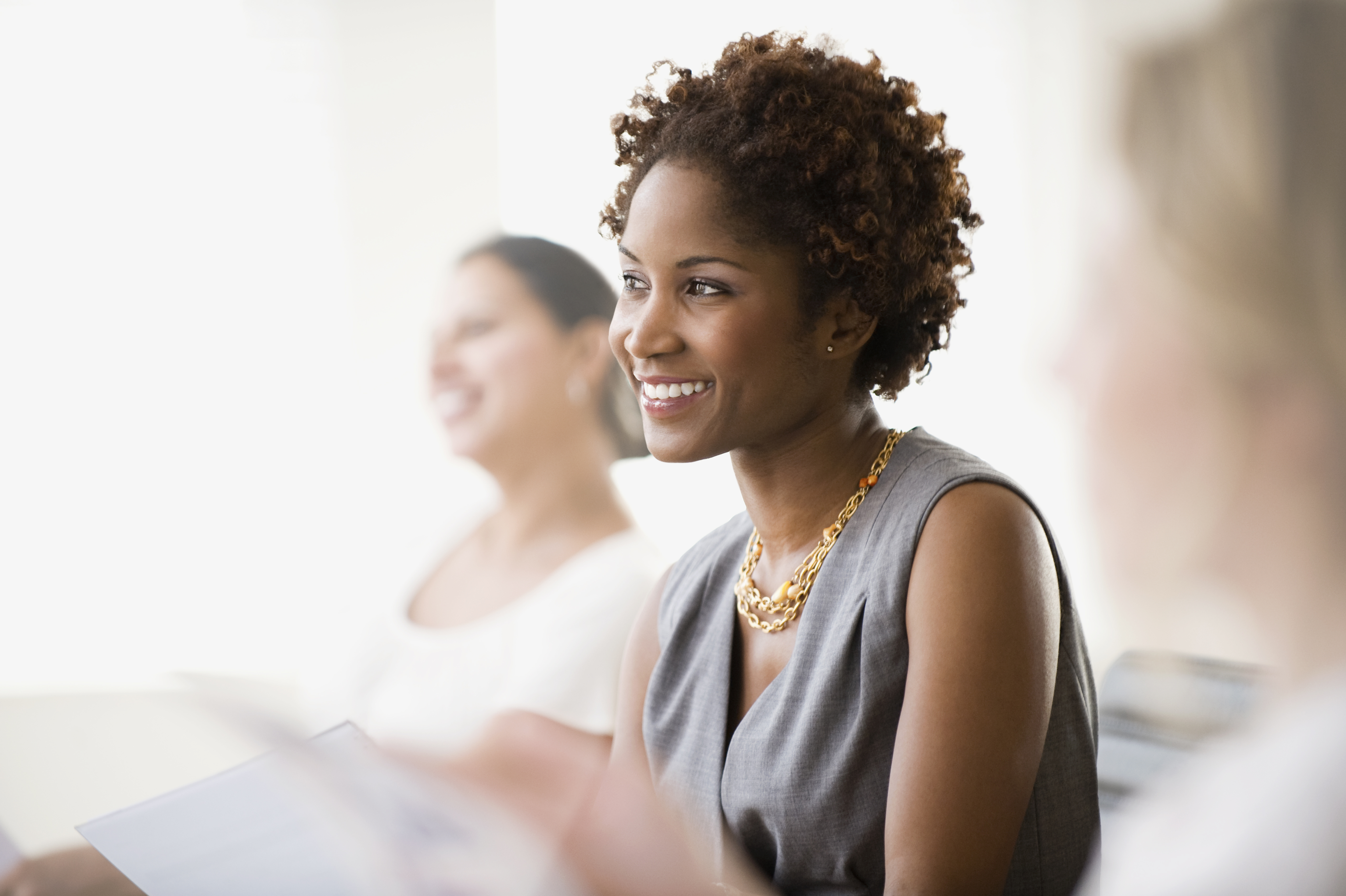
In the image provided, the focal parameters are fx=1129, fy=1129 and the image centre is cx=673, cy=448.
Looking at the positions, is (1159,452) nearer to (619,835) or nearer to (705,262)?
(705,262)

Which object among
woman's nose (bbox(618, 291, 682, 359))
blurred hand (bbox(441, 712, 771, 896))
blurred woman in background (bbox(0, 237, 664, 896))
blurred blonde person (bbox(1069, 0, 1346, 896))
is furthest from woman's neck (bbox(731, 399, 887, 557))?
blurred woman in background (bbox(0, 237, 664, 896))

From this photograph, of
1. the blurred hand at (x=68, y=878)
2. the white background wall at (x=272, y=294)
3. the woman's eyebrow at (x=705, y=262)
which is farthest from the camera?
the white background wall at (x=272, y=294)

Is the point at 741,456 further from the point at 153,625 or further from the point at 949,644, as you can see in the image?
the point at 153,625

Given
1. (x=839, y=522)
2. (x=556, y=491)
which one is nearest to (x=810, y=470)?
(x=839, y=522)

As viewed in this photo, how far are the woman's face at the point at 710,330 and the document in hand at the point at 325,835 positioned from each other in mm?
358

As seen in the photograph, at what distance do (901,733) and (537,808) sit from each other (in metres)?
0.38

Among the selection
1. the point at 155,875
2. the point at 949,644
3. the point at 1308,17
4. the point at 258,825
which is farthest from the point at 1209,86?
the point at 155,875

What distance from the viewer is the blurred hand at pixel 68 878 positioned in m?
1.06

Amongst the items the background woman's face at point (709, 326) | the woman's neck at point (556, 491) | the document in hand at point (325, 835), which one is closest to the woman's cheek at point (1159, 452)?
the background woman's face at point (709, 326)

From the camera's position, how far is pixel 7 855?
3.47 ft

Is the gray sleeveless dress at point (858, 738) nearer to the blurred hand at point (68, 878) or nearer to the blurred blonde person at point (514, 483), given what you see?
the blurred hand at point (68, 878)

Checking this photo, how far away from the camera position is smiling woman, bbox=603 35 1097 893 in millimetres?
852

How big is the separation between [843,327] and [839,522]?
7.0 inches

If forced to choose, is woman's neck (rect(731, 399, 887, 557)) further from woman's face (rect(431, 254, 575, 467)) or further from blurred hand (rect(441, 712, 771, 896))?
woman's face (rect(431, 254, 575, 467))
